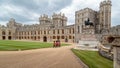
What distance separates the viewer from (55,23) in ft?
235

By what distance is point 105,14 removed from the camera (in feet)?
171

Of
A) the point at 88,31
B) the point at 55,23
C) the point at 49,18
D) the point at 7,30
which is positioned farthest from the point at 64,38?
the point at 7,30

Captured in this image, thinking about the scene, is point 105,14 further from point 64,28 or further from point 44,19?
point 44,19

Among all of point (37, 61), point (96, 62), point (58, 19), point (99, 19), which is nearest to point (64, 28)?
point (58, 19)

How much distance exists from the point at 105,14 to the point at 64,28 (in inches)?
808

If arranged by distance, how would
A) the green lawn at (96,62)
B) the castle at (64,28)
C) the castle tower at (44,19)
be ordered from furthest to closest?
the castle tower at (44,19) → the castle at (64,28) → the green lawn at (96,62)

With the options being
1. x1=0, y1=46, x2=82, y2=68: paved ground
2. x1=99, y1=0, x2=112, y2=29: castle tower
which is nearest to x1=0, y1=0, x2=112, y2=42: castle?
x1=99, y1=0, x2=112, y2=29: castle tower

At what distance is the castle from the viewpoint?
52.1 meters

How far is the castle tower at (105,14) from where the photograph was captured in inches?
2055

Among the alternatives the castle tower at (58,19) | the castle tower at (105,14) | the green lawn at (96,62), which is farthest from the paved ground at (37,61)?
the castle tower at (58,19)

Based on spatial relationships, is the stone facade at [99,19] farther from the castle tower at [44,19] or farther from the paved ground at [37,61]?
the paved ground at [37,61]

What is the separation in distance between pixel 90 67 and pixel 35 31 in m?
69.2

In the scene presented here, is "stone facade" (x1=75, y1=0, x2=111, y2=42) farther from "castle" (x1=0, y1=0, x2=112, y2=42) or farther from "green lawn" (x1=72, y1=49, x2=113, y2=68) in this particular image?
"green lawn" (x1=72, y1=49, x2=113, y2=68)

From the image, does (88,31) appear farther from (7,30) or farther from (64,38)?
(7,30)
